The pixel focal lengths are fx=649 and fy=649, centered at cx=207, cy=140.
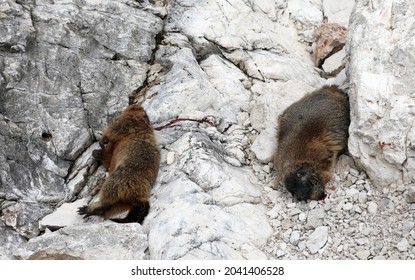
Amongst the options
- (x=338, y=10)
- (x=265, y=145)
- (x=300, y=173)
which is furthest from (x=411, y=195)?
(x=338, y=10)

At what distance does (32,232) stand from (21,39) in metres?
3.32

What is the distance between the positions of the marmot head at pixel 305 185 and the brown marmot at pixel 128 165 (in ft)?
6.23

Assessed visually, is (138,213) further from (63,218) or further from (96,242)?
(63,218)

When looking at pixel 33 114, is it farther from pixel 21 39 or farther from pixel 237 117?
pixel 237 117

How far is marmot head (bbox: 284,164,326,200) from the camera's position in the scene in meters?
8.57

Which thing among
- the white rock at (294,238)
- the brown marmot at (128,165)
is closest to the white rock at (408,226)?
the white rock at (294,238)

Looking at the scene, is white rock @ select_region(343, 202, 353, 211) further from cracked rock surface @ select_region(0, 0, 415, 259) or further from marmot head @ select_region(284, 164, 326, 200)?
marmot head @ select_region(284, 164, 326, 200)

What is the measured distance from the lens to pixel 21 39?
33.9ft

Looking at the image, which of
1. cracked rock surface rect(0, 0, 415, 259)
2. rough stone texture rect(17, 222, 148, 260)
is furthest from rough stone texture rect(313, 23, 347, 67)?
A: rough stone texture rect(17, 222, 148, 260)

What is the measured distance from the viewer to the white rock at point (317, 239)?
7.95 meters

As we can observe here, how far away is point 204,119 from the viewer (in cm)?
1012

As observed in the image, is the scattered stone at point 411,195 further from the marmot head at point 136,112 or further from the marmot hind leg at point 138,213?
the marmot head at point 136,112

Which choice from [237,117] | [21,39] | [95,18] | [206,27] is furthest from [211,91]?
[21,39]

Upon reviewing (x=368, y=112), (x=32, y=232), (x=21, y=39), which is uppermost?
(x=368, y=112)
